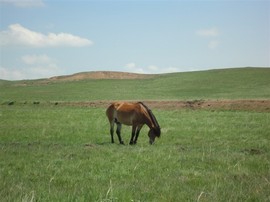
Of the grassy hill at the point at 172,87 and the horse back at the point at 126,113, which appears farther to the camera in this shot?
the grassy hill at the point at 172,87

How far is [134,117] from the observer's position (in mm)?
17578

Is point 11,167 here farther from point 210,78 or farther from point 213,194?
point 210,78

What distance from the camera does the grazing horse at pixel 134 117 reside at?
54.5 feet

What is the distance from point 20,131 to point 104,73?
90.6 m

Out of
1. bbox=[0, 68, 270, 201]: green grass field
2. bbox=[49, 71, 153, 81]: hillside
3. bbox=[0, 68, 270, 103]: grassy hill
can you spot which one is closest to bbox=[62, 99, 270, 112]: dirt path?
bbox=[0, 68, 270, 201]: green grass field

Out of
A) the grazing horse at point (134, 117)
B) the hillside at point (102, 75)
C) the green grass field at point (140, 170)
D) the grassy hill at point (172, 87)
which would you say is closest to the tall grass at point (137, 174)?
the green grass field at point (140, 170)

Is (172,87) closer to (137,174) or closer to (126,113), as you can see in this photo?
(126,113)

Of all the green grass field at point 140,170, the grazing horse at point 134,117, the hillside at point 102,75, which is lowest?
the green grass field at point 140,170

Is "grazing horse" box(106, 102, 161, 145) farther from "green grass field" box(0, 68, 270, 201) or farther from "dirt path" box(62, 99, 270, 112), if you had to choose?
"dirt path" box(62, 99, 270, 112)

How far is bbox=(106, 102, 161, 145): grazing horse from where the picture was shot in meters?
16.6

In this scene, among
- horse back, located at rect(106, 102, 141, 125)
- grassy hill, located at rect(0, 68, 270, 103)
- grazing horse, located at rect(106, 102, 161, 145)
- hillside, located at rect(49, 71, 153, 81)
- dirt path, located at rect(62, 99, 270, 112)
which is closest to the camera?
grazing horse, located at rect(106, 102, 161, 145)

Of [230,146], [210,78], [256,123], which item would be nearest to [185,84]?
[210,78]

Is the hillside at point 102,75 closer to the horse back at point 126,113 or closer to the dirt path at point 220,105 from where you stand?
the dirt path at point 220,105

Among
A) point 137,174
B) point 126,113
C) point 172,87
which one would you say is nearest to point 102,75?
point 172,87
